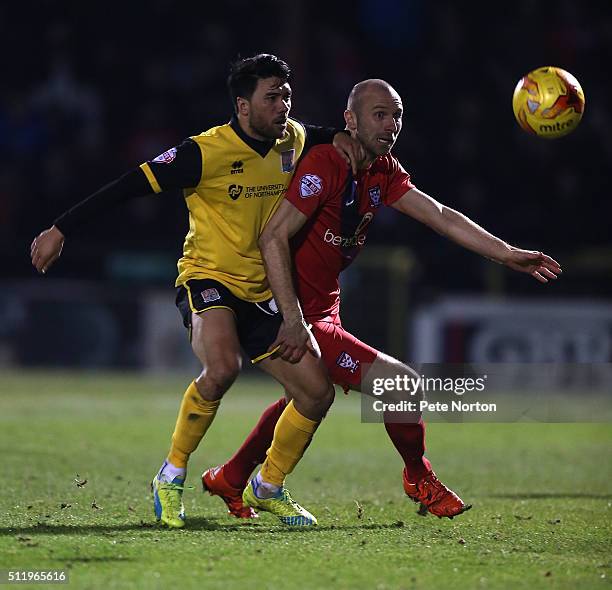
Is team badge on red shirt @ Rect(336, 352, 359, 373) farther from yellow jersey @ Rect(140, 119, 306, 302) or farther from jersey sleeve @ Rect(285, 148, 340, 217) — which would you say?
jersey sleeve @ Rect(285, 148, 340, 217)

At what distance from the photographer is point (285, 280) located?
615cm

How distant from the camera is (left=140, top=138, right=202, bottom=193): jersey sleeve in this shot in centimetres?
614

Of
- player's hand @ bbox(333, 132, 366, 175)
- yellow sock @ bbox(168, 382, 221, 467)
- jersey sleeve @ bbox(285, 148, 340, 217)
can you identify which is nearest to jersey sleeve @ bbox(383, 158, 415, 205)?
player's hand @ bbox(333, 132, 366, 175)

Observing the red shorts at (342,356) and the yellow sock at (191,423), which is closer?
the yellow sock at (191,423)

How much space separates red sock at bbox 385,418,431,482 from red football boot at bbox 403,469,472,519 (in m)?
0.04

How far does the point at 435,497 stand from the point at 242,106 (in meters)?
2.22

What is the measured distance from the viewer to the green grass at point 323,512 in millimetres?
5078

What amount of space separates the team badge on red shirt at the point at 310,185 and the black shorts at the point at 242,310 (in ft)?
2.03

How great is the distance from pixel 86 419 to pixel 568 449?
4.36 m

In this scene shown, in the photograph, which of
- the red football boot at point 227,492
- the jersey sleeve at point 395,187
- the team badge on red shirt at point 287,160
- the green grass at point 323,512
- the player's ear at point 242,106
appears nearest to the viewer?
the green grass at point 323,512

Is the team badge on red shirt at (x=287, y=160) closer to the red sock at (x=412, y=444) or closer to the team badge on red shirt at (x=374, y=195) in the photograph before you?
the team badge on red shirt at (x=374, y=195)

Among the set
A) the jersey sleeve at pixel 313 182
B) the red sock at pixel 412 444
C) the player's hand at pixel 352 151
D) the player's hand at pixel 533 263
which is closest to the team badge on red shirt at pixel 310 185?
the jersey sleeve at pixel 313 182

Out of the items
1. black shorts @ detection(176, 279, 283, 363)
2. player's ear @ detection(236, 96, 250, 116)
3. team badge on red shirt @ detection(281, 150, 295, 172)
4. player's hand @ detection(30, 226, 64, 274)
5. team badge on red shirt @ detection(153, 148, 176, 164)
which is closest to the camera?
player's hand @ detection(30, 226, 64, 274)

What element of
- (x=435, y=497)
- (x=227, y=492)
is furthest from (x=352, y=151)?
(x=227, y=492)
